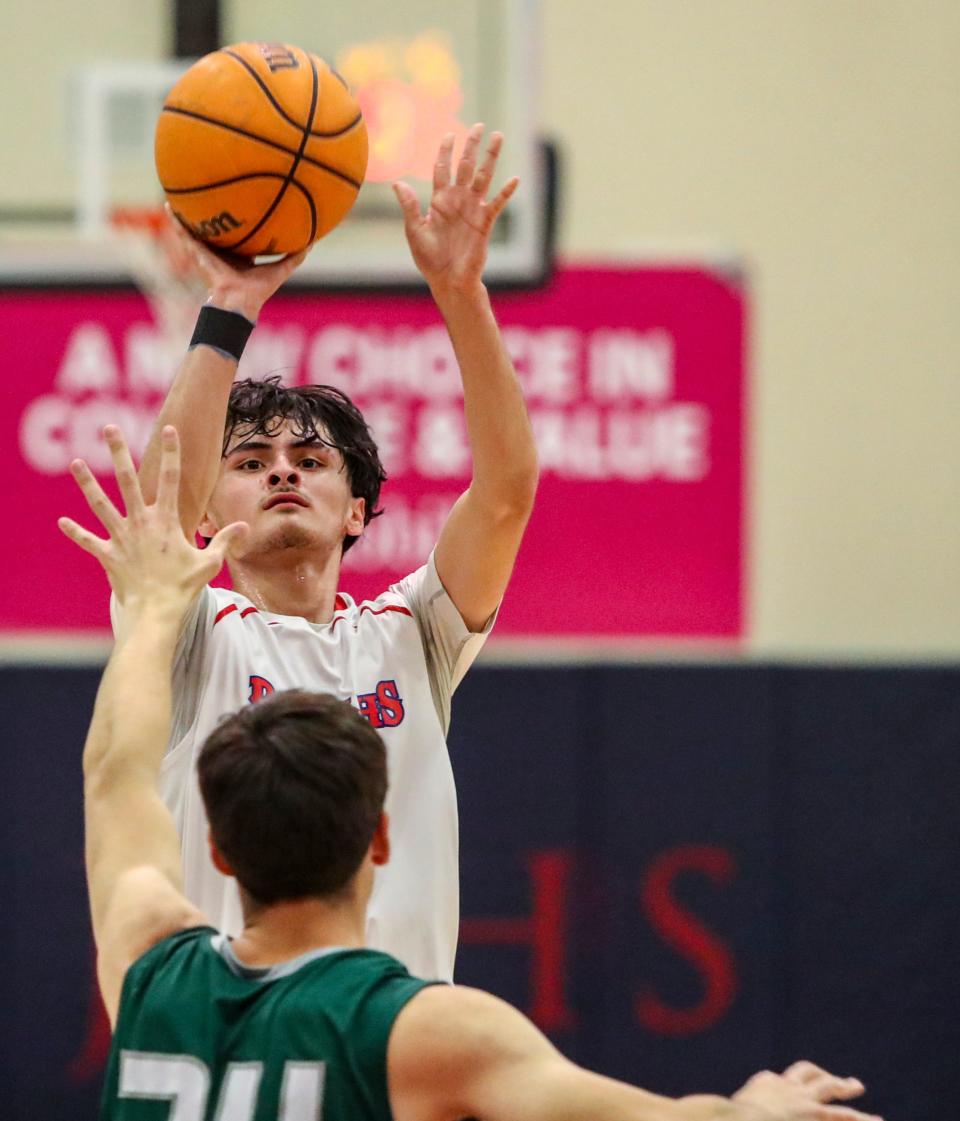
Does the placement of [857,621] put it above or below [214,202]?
below

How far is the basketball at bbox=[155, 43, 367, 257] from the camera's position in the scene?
3.69 meters

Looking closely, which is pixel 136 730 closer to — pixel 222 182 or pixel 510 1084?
pixel 510 1084

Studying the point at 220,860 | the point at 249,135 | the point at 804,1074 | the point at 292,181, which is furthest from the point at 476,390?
the point at 804,1074

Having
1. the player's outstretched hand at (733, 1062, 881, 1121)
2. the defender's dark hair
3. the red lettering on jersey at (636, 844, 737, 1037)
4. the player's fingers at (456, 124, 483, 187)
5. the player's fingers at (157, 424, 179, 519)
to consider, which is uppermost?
the player's fingers at (456, 124, 483, 187)

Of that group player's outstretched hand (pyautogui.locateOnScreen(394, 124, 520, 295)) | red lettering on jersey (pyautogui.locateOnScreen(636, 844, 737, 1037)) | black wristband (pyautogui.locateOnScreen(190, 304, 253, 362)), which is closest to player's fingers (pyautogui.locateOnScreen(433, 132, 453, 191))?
player's outstretched hand (pyautogui.locateOnScreen(394, 124, 520, 295))

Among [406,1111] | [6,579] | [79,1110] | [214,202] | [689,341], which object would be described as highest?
[689,341]

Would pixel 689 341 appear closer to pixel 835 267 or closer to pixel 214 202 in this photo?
pixel 835 267

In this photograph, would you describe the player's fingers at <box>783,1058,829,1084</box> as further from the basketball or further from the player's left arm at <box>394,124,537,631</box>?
the basketball

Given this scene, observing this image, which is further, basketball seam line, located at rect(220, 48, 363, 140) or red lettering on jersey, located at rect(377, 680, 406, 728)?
basketball seam line, located at rect(220, 48, 363, 140)

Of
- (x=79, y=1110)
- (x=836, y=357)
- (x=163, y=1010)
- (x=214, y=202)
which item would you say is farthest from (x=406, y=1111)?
(x=836, y=357)

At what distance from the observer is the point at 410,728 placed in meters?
3.65

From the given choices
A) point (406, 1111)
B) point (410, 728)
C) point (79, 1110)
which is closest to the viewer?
point (406, 1111)

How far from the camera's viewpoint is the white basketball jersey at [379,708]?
352cm

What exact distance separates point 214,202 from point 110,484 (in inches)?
176
